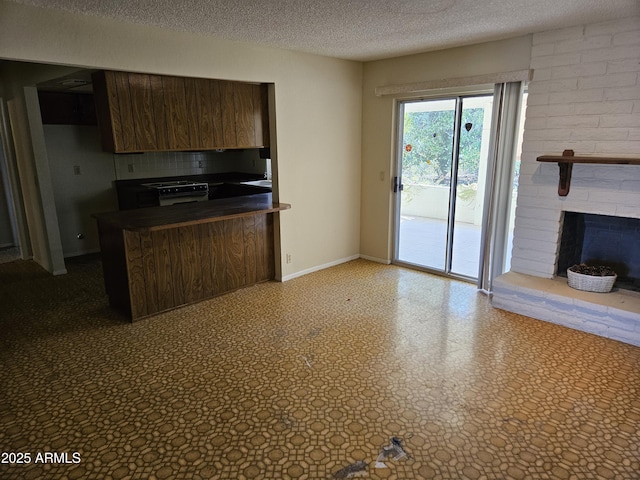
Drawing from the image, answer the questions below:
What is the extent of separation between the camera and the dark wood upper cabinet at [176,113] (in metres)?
3.40

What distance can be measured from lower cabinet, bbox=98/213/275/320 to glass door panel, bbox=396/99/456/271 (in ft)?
5.95

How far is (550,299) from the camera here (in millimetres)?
3557

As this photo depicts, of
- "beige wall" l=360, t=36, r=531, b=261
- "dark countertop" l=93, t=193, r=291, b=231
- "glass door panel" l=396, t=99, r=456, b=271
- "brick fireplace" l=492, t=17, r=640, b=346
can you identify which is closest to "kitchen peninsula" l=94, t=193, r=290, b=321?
"dark countertop" l=93, t=193, r=291, b=231

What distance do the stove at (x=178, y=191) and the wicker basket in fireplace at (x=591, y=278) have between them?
4.63 m

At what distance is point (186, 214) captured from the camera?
3.96m

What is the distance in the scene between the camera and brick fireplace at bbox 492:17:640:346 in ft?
10.6

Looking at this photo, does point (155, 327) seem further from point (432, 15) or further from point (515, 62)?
point (515, 62)

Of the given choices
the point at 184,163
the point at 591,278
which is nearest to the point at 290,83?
the point at 184,163

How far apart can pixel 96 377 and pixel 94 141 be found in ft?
Result: 13.1

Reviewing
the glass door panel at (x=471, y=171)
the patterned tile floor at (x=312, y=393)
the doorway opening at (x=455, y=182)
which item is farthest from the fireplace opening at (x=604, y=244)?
the glass door panel at (x=471, y=171)

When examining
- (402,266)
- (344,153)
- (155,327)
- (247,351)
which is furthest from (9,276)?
(402,266)

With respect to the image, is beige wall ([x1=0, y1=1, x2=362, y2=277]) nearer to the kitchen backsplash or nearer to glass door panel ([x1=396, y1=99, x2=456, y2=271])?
glass door panel ([x1=396, y1=99, x2=456, y2=271])

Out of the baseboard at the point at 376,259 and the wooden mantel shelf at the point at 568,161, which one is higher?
the wooden mantel shelf at the point at 568,161

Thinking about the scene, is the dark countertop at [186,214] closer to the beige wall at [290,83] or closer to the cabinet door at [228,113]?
the beige wall at [290,83]
